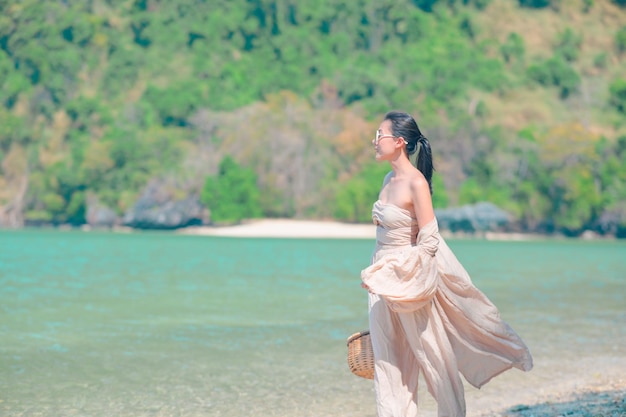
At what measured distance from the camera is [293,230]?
67875 mm

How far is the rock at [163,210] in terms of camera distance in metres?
68.7

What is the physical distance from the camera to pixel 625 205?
64000mm

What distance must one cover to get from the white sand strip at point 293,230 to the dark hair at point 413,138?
→ 61809 millimetres

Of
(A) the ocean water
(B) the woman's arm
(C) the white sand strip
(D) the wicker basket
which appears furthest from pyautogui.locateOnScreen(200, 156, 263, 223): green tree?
(B) the woman's arm

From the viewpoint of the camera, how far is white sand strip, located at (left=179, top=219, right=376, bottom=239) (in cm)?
6775

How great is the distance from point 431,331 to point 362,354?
0.45 metres

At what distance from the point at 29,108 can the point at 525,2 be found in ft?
217

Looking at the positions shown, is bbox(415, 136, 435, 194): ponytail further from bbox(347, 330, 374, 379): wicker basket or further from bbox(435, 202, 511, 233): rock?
bbox(435, 202, 511, 233): rock

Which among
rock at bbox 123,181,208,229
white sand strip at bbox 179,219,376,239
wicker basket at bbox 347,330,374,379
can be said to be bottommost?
white sand strip at bbox 179,219,376,239

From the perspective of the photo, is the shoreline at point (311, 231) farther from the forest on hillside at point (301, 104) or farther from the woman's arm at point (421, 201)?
the woman's arm at point (421, 201)

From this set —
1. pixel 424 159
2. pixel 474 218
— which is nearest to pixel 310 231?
pixel 474 218

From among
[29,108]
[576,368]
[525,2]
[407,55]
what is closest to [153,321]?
[576,368]

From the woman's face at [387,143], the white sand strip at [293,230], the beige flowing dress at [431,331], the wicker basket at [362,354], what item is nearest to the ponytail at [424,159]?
the woman's face at [387,143]

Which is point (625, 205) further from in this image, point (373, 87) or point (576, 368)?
point (576, 368)
